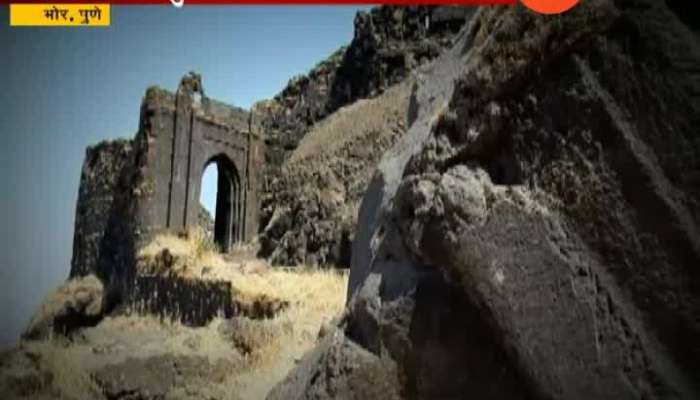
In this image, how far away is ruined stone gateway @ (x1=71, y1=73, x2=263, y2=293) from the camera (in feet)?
39.2

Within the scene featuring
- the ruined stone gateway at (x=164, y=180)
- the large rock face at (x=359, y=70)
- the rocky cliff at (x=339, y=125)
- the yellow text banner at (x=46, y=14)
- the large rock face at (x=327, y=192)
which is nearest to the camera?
the yellow text banner at (x=46, y=14)

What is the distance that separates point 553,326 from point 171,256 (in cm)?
923

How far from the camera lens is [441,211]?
1.83 metres

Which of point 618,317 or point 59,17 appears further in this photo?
point 59,17

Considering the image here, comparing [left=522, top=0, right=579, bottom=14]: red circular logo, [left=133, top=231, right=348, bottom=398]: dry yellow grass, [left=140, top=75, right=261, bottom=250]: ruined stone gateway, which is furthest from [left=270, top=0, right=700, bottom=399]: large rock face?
[left=140, top=75, right=261, bottom=250]: ruined stone gateway

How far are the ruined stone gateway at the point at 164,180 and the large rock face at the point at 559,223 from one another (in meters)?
9.53

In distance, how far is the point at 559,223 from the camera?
1.73 m

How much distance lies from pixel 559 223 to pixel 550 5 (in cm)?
71

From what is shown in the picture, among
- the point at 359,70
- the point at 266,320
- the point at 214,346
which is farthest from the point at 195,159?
the point at 214,346

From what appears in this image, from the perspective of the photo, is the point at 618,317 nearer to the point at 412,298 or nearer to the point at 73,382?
the point at 412,298

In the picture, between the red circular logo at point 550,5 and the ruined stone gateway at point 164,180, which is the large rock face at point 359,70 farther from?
the red circular logo at point 550,5

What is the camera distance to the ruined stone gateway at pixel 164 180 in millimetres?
11953

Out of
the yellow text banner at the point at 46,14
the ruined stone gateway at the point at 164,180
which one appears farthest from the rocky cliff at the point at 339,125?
the yellow text banner at the point at 46,14

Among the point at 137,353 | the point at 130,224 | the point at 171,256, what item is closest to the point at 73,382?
the point at 137,353
